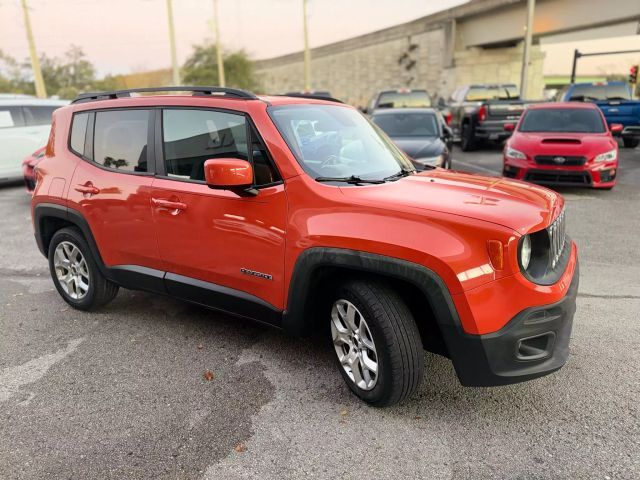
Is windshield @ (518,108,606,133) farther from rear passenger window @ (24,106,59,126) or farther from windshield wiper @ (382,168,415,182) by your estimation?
rear passenger window @ (24,106,59,126)

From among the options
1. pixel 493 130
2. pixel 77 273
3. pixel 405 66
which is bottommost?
pixel 493 130

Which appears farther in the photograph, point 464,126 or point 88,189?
point 464,126

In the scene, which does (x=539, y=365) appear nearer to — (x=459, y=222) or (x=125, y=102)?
(x=459, y=222)

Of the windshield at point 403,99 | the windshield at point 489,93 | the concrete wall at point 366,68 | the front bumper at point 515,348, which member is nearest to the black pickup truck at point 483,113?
the windshield at point 489,93

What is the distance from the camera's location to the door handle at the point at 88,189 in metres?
4.02

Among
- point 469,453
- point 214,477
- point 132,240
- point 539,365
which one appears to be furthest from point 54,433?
point 539,365

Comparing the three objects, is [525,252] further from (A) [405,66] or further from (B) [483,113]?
(A) [405,66]

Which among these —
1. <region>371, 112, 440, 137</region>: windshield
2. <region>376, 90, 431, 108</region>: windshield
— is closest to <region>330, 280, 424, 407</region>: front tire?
<region>371, 112, 440, 137</region>: windshield

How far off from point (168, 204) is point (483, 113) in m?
13.1

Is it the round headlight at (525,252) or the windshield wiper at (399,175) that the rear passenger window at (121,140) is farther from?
the round headlight at (525,252)

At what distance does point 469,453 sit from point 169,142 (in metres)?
2.70

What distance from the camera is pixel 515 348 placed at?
254 centimetres

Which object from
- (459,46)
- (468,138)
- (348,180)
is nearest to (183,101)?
(348,180)

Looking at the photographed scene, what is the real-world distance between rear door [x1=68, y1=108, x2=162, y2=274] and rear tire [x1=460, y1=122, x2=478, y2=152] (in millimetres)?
13117
